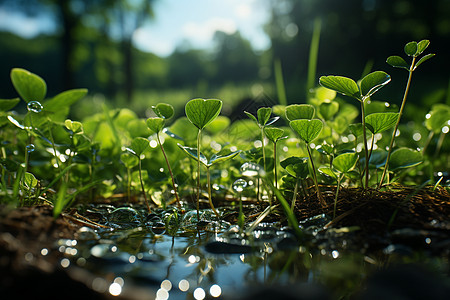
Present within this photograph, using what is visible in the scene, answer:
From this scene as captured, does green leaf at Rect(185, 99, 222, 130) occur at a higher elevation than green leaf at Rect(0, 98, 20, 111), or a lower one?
lower

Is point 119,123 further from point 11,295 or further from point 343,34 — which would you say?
point 343,34

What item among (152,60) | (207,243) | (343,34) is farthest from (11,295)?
(152,60)

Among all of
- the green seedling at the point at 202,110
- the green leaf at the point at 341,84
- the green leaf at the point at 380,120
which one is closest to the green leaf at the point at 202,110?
the green seedling at the point at 202,110

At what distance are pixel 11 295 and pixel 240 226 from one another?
448 mm

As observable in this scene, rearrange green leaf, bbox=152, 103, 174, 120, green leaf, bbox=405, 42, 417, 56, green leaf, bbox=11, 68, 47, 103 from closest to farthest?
green leaf, bbox=405, 42, 417, 56 < green leaf, bbox=152, 103, 174, 120 < green leaf, bbox=11, 68, 47, 103

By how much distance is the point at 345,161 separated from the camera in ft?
2.53

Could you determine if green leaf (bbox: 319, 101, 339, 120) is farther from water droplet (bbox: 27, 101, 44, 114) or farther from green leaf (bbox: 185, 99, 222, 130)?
water droplet (bbox: 27, 101, 44, 114)

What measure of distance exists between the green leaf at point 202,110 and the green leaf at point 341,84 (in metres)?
0.26

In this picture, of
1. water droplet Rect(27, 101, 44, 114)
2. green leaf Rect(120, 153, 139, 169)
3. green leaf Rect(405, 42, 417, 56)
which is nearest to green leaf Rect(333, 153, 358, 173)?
green leaf Rect(405, 42, 417, 56)

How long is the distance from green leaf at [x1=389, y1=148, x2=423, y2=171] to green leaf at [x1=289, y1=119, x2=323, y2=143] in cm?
29

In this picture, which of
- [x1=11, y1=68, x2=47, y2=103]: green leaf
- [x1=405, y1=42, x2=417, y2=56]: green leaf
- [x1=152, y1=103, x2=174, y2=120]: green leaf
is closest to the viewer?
[x1=405, y1=42, x2=417, y2=56]: green leaf

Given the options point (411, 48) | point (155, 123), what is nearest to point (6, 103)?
point (155, 123)

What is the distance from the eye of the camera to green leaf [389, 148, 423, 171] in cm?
89

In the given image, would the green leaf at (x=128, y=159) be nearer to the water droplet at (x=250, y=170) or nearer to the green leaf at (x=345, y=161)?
the water droplet at (x=250, y=170)
